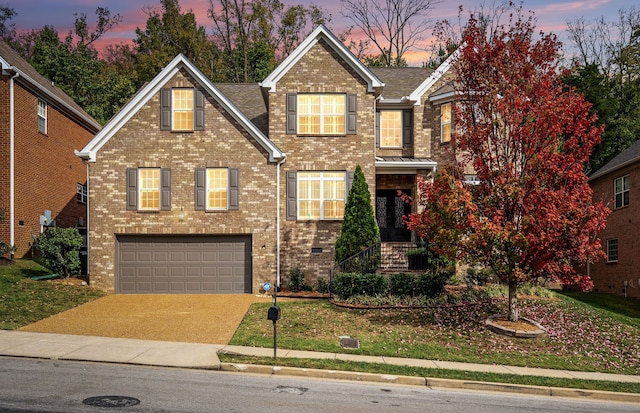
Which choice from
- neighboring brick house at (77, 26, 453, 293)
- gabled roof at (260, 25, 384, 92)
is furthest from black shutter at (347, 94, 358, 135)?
neighboring brick house at (77, 26, 453, 293)

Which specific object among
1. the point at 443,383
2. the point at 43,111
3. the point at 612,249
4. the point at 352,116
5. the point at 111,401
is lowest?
the point at 443,383

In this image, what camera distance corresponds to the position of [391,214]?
26.1 metres

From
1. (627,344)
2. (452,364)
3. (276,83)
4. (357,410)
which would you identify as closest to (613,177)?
(627,344)

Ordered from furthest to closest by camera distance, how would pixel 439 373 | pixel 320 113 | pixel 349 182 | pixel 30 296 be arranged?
pixel 320 113, pixel 349 182, pixel 30 296, pixel 439 373

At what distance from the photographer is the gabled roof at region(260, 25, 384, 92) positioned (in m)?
23.2

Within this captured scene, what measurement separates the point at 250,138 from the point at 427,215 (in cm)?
848

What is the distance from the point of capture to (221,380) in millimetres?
11078

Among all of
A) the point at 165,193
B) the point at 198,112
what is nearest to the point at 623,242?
the point at 198,112

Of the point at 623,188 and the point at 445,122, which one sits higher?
the point at 445,122

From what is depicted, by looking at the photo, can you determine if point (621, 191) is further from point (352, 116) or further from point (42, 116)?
point (42, 116)

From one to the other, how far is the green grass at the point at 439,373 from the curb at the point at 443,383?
0.21 meters

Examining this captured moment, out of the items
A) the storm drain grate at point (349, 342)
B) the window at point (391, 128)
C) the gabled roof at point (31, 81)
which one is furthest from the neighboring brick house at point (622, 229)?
the gabled roof at point (31, 81)

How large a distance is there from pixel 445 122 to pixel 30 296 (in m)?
17.1

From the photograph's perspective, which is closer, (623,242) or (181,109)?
(181,109)
